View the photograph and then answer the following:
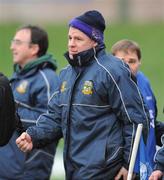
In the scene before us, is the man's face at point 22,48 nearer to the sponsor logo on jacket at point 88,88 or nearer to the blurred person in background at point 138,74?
the blurred person in background at point 138,74

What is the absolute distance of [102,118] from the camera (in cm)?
988

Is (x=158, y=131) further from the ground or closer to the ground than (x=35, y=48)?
closer to the ground

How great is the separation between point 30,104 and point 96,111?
6.75 ft

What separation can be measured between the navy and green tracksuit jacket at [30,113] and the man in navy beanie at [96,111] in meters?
1.64

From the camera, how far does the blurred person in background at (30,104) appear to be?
11.7 metres

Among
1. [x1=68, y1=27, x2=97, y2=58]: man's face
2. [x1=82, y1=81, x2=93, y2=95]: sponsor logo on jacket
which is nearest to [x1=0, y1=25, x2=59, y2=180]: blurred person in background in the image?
[x1=68, y1=27, x2=97, y2=58]: man's face

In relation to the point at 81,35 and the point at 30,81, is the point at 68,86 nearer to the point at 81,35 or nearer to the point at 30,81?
the point at 81,35

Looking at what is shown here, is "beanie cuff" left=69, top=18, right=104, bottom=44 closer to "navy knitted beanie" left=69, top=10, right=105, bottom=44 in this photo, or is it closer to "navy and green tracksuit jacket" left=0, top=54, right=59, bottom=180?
"navy knitted beanie" left=69, top=10, right=105, bottom=44

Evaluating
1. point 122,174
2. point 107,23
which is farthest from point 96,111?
point 107,23

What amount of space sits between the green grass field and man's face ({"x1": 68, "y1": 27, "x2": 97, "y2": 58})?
1661 centimetres

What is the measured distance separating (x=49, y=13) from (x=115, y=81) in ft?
107

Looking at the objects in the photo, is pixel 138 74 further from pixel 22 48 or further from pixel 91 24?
pixel 22 48

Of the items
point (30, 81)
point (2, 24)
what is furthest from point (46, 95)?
point (2, 24)

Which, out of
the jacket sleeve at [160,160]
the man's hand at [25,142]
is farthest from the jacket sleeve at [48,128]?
the jacket sleeve at [160,160]
